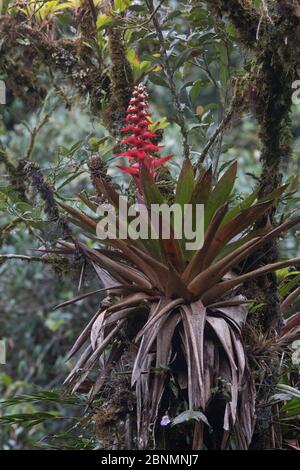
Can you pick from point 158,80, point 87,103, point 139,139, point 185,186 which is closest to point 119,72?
point 158,80

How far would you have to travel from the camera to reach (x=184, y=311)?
2109 millimetres

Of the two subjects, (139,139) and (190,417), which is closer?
(190,417)

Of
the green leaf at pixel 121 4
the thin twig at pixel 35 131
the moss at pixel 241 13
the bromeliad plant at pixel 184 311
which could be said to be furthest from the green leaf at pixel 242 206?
the thin twig at pixel 35 131

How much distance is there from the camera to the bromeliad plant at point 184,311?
202 cm

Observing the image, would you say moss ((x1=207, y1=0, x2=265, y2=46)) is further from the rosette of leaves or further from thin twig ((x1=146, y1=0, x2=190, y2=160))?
the rosette of leaves

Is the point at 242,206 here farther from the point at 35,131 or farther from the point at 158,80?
the point at 35,131

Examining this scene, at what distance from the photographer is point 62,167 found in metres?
2.67

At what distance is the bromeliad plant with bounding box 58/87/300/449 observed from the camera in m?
2.02

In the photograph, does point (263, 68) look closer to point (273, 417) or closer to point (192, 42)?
point (192, 42)

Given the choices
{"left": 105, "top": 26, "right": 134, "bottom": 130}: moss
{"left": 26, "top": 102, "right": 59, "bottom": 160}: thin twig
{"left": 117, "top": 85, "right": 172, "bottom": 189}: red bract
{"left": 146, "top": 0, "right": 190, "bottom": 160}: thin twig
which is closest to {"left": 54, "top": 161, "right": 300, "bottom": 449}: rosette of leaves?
{"left": 117, "top": 85, "right": 172, "bottom": 189}: red bract

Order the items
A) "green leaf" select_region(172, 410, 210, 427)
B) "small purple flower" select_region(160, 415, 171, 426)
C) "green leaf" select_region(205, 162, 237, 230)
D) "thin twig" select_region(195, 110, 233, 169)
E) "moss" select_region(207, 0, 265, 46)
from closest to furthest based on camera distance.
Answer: "green leaf" select_region(172, 410, 210, 427)
"small purple flower" select_region(160, 415, 171, 426)
"green leaf" select_region(205, 162, 237, 230)
"moss" select_region(207, 0, 265, 46)
"thin twig" select_region(195, 110, 233, 169)

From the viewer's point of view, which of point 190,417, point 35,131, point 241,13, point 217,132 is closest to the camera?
point 190,417

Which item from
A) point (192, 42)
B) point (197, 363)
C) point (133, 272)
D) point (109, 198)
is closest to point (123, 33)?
point (192, 42)

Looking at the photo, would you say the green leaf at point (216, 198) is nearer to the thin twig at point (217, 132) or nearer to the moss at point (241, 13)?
the thin twig at point (217, 132)
